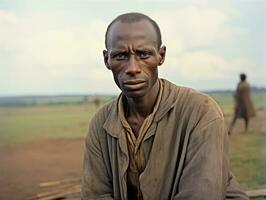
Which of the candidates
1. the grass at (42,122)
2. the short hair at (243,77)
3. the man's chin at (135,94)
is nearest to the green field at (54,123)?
the grass at (42,122)

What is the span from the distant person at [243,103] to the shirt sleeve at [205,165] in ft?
6.84

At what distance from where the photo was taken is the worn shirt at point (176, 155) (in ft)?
3.49

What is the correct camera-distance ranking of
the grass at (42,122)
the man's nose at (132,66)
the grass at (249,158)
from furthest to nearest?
the grass at (249,158) < the grass at (42,122) < the man's nose at (132,66)

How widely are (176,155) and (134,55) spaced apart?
0.23 meters

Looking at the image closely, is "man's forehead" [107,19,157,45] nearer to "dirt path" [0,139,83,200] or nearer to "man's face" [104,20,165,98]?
"man's face" [104,20,165,98]

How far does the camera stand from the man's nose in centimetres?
104

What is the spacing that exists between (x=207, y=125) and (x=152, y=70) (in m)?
0.16

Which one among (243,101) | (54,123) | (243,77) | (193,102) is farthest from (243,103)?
(193,102)

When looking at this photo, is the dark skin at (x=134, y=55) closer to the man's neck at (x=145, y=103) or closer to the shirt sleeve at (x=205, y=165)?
the man's neck at (x=145, y=103)

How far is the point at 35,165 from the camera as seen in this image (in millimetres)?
2896

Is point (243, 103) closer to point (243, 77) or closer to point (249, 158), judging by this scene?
point (243, 77)

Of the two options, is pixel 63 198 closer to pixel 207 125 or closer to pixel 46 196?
pixel 46 196

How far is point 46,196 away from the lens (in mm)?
2904

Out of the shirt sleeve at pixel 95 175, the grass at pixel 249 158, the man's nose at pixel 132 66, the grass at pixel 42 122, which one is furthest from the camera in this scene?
the grass at pixel 249 158
